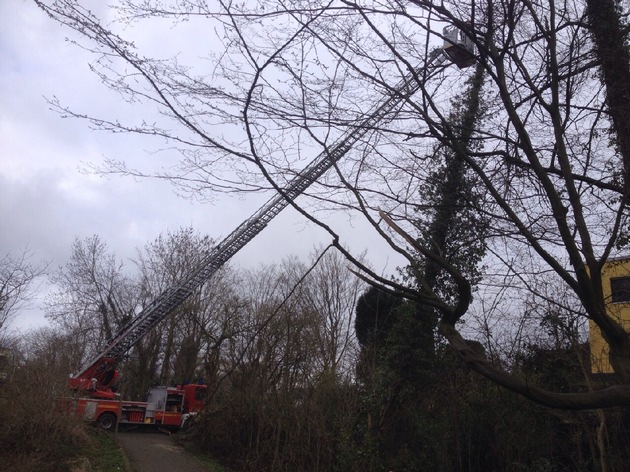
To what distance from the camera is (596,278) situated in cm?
420

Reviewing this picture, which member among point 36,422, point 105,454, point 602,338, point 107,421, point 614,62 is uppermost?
point 614,62

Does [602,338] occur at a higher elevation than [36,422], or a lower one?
higher

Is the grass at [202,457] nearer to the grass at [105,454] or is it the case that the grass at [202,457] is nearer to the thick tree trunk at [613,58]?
the grass at [105,454]

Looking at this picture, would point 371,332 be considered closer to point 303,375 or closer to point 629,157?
point 303,375

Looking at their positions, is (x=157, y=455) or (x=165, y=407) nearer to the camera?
(x=157, y=455)

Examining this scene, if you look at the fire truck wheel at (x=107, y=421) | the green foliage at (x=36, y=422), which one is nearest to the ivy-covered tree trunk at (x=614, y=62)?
the green foliage at (x=36, y=422)

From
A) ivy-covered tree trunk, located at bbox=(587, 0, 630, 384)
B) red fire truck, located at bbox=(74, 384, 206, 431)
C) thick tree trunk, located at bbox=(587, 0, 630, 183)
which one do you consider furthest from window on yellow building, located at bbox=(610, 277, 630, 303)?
red fire truck, located at bbox=(74, 384, 206, 431)

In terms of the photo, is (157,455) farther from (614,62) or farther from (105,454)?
(614,62)

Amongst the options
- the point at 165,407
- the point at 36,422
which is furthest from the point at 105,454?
the point at 165,407

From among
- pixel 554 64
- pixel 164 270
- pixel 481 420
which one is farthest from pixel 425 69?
pixel 164 270

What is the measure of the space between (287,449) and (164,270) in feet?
84.9

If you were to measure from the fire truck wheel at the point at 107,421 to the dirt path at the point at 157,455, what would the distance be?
465 millimetres

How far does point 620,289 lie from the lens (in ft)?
22.1

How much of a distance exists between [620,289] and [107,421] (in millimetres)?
21942
